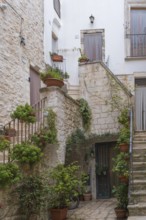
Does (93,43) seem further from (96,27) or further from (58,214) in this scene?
(58,214)

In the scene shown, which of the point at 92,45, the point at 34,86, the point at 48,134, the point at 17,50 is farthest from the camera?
the point at 92,45

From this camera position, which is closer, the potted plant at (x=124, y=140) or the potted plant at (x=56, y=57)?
the potted plant at (x=124, y=140)

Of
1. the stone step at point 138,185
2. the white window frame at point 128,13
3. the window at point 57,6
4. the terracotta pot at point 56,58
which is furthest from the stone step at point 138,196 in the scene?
the window at point 57,6

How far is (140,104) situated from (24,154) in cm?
797

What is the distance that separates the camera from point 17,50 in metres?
11.6

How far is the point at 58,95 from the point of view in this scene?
9945 millimetres

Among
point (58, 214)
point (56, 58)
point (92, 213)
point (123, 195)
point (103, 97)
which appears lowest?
point (92, 213)

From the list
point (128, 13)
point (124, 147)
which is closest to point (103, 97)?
point (124, 147)

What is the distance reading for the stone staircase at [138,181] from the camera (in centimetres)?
759

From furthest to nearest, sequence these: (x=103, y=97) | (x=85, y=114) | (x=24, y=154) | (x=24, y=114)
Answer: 1. (x=103, y=97)
2. (x=85, y=114)
3. (x=24, y=114)
4. (x=24, y=154)

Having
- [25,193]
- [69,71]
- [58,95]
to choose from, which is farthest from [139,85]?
[25,193]

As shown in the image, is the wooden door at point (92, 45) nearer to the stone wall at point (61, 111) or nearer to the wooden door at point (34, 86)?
the wooden door at point (34, 86)

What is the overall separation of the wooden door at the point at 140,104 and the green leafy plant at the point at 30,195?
7021mm

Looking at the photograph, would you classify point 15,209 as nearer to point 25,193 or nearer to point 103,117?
point 25,193
